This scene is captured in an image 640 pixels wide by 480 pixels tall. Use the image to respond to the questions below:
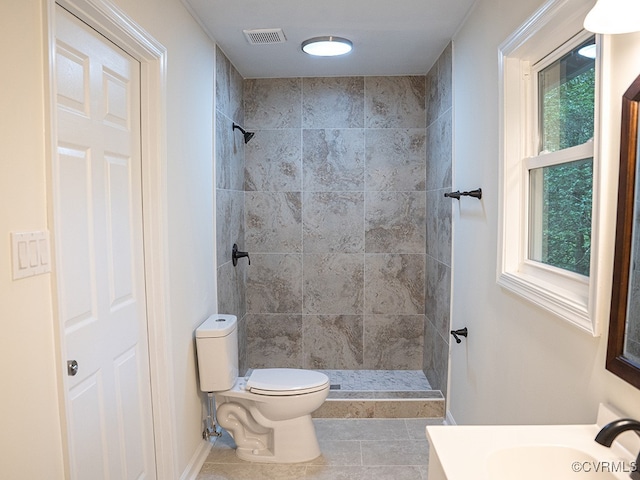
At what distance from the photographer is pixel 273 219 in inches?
145

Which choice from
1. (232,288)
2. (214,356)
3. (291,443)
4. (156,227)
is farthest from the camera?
(232,288)

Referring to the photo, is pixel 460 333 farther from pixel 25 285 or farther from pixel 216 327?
pixel 25 285

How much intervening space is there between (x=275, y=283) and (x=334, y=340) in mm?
676

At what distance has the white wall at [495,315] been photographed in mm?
1271

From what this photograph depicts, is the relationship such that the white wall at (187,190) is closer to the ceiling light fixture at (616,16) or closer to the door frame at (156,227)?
the door frame at (156,227)

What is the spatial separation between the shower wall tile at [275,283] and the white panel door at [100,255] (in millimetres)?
1690

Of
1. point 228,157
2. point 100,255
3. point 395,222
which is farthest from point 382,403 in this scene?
point 100,255

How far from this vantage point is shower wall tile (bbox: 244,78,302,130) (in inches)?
142

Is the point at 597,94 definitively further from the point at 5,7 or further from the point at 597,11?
the point at 5,7

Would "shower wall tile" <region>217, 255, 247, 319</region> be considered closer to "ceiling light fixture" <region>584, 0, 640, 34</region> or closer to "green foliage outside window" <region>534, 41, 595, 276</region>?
"green foliage outside window" <region>534, 41, 595, 276</region>

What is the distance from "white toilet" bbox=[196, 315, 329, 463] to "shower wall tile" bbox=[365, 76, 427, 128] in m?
2.03

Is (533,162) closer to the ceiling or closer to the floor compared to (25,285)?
closer to the ceiling

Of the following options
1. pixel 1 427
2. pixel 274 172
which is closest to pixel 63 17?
pixel 1 427

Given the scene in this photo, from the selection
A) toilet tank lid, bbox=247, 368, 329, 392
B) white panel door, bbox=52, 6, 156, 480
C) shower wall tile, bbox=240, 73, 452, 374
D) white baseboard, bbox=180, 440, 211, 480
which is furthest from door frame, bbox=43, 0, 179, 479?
shower wall tile, bbox=240, 73, 452, 374
